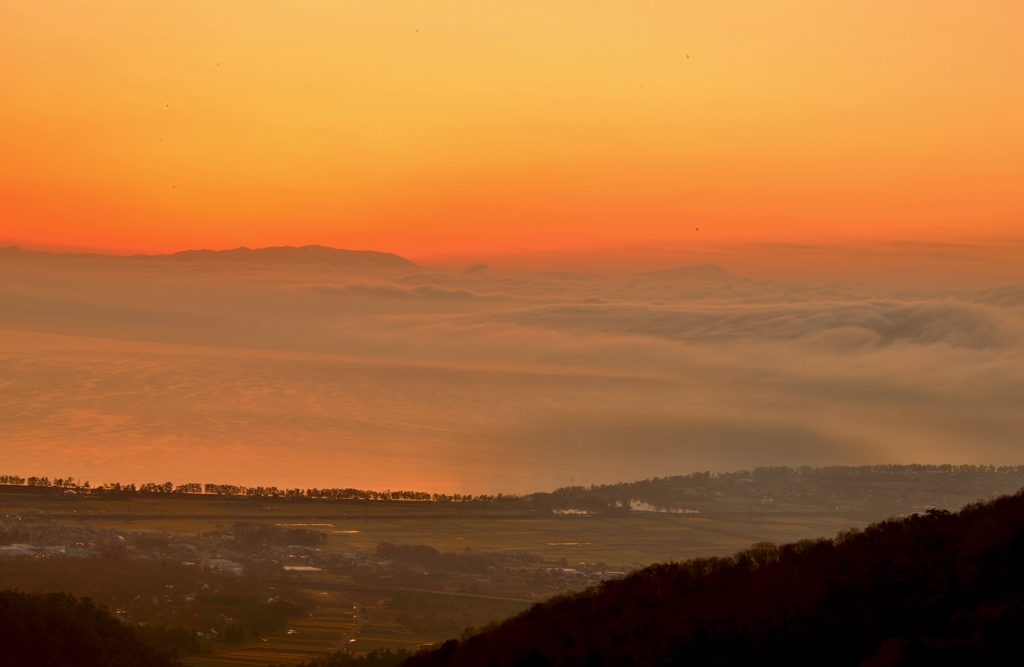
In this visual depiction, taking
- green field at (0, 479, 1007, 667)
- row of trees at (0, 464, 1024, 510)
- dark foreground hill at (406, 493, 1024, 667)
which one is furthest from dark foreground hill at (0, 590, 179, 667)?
row of trees at (0, 464, 1024, 510)

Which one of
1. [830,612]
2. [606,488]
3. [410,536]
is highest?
[830,612]

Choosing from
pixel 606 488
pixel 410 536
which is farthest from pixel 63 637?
pixel 606 488

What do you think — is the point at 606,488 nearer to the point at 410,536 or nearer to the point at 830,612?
the point at 410,536

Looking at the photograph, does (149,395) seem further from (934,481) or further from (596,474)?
(934,481)

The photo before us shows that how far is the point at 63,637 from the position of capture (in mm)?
21125

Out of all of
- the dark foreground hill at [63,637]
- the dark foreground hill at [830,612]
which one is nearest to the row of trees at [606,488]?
the dark foreground hill at [63,637]

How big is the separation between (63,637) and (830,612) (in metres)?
17.1

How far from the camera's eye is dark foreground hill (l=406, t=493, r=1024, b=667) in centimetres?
955

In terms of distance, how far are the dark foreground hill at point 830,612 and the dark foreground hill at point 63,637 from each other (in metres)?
9.74

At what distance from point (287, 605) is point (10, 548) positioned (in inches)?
704

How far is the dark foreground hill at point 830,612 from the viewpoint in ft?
31.3

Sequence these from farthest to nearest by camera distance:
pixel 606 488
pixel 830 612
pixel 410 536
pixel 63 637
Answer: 1. pixel 606 488
2. pixel 410 536
3. pixel 63 637
4. pixel 830 612

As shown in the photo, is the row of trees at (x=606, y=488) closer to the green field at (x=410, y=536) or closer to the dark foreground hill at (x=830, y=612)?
the green field at (x=410, y=536)

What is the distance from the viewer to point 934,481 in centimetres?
8106
